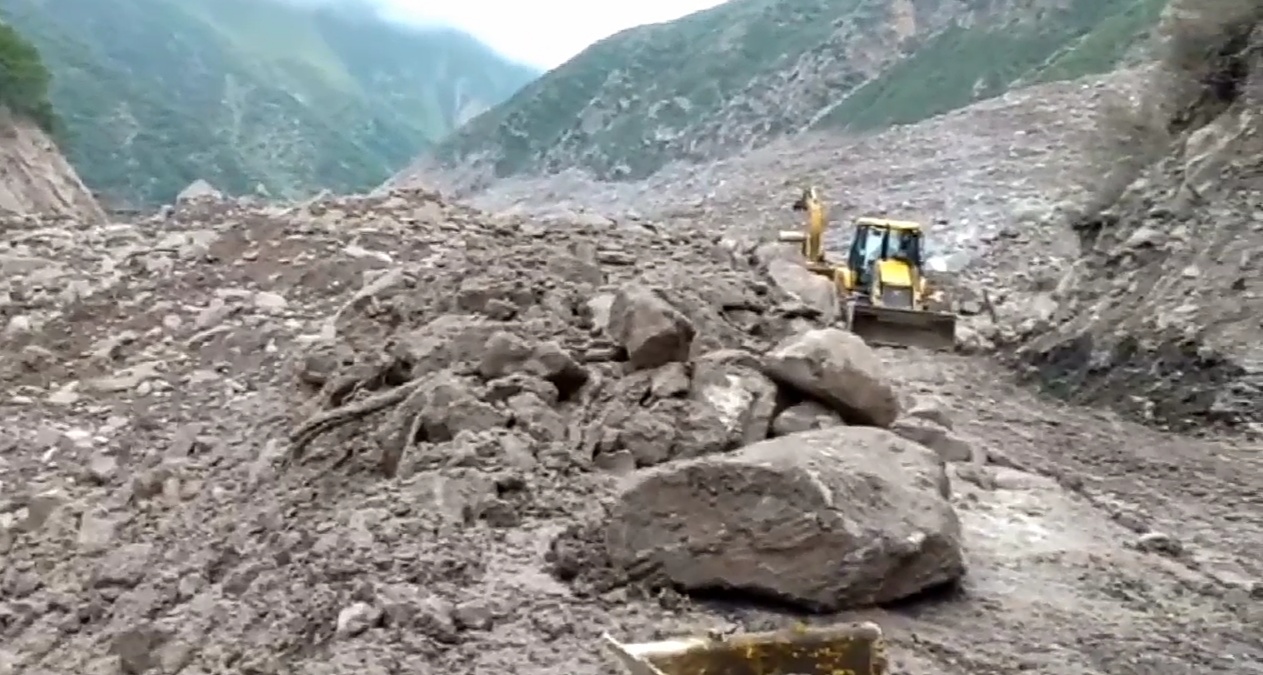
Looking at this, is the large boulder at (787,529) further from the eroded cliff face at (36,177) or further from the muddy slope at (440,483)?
the eroded cliff face at (36,177)

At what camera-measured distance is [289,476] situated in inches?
235

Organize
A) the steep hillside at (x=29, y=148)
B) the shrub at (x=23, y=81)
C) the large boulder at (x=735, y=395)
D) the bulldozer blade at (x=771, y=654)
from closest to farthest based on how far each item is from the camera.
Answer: the bulldozer blade at (x=771, y=654) → the large boulder at (x=735, y=395) → the steep hillside at (x=29, y=148) → the shrub at (x=23, y=81)

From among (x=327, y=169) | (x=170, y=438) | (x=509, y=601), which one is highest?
(x=509, y=601)

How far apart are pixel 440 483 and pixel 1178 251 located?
4864 millimetres

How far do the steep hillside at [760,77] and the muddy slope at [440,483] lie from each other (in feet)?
72.5

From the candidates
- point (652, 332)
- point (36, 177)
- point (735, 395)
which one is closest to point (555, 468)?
point (735, 395)

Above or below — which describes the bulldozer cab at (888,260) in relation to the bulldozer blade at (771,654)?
below

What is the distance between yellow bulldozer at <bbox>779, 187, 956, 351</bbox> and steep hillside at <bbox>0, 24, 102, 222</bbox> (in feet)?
33.9

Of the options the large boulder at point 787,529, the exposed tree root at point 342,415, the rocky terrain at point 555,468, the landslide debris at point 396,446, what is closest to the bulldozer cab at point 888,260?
the rocky terrain at point 555,468

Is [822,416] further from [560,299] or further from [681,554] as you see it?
[560,299]

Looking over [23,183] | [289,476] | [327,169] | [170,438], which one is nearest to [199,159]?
[327,169]

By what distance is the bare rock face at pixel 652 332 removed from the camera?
18.9ft

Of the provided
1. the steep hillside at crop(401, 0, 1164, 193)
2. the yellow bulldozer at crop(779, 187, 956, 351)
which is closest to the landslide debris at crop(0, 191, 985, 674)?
the yellow bulldozer at crop(779, 187, 956, 351)

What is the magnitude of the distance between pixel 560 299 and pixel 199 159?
21.1 m
